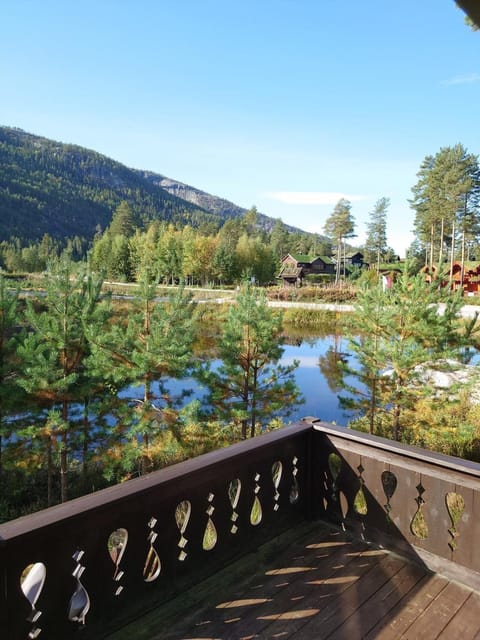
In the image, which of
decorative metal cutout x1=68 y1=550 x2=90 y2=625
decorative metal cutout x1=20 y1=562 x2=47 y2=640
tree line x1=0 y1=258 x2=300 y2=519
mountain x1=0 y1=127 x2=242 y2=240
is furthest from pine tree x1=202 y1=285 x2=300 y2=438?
mountain x1=0 y1=127 x2=242 y2=240

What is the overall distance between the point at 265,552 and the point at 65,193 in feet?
514

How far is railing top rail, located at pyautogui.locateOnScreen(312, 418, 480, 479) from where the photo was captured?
2.14m

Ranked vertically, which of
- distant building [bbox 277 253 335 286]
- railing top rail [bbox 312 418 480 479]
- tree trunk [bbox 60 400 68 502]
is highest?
distant building [bbox 277 253 335 286]

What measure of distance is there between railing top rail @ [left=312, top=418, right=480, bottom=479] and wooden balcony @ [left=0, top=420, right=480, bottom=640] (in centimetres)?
1

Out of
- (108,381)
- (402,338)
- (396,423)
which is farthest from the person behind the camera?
(396,423)

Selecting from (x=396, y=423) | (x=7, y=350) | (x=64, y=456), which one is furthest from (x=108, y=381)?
(x=396, y=423)

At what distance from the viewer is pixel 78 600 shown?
5.39ft

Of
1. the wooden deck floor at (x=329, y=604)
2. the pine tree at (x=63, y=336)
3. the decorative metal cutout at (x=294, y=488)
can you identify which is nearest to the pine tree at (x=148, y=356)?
the pine tree at (x=63, y=336)

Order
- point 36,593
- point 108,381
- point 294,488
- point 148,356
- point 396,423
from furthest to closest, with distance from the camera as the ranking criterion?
point 396,423, point 108,381, point 148,356, point 294,488, point 36,593

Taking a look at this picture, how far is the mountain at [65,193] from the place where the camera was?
381ft

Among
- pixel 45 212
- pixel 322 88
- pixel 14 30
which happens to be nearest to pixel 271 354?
pixel 322 88

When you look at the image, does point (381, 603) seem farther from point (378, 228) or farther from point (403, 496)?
point (378, 228)

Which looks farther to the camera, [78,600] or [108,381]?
[108,381]

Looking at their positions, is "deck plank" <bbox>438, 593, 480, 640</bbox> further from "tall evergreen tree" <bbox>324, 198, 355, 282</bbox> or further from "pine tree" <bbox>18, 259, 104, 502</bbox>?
"tall evergreen tree" <bbox>324, 198, 355, 282</bbox>
